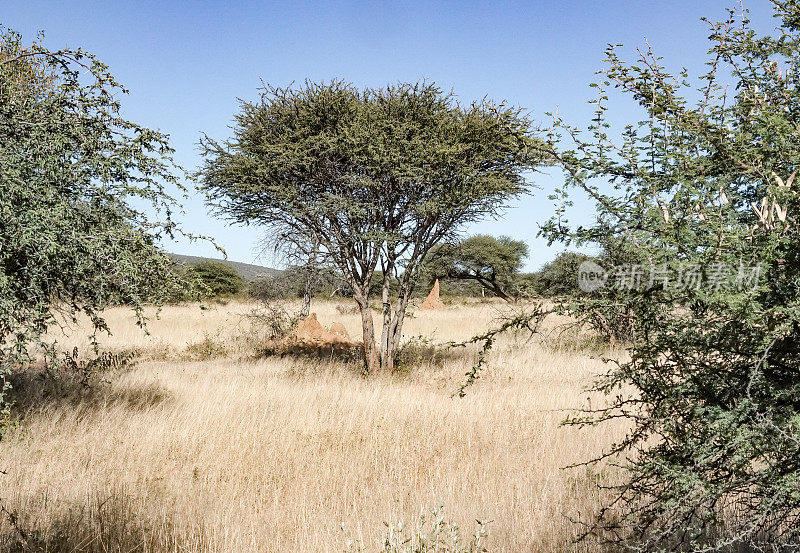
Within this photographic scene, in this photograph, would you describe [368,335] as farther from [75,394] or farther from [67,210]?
[67,210]

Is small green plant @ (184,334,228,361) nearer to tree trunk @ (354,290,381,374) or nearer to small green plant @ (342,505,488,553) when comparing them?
tree trunk @ (354,290,381,374)

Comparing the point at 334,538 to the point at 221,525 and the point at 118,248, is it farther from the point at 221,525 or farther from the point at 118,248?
the point at 118,248

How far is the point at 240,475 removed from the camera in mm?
5852

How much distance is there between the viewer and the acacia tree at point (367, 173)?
37.9ft

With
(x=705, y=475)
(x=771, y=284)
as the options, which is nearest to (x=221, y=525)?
(x=705, y=475)

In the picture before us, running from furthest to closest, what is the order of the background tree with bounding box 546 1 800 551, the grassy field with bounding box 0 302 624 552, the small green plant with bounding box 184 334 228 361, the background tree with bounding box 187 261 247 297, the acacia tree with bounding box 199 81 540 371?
1. the background tree with bounding box 187 261 247 297
2. the small green plant with bounding box 184 334 228 361
3. the acacia tree with bounding box 199 81 540 371
4. the grassy field with bounding box 0 302 624 552
5. the background tree with bounding box 546 1 800 551

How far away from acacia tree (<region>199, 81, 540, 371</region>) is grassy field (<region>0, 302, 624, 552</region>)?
9.49ft

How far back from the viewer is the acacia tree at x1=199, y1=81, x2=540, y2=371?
11.5 metres

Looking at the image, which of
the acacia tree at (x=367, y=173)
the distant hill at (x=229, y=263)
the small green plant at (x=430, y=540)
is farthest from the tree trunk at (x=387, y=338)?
the small green plant at (x=430, y=540)

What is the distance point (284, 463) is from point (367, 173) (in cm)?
733

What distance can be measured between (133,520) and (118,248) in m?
2.28

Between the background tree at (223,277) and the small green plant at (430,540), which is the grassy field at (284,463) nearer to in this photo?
the small green plant at (430,540)

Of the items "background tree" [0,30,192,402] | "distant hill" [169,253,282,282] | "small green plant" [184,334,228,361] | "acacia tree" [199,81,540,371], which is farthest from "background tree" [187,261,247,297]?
"background tree" [0,30,192,402]

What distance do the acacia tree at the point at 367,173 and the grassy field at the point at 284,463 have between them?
2.89 metres
